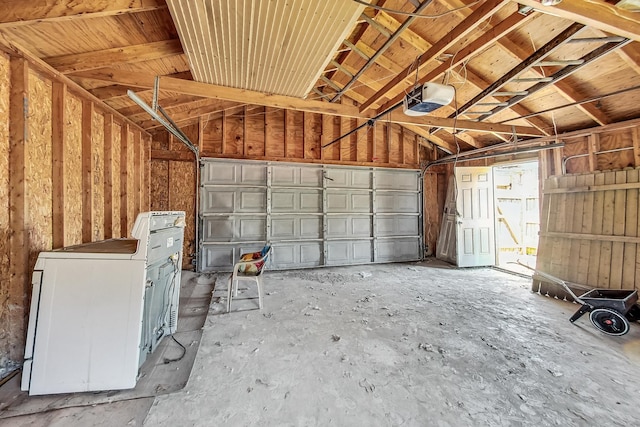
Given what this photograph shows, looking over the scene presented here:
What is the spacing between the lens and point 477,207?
19.7 feet

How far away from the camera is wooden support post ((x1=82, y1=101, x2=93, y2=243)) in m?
2.96

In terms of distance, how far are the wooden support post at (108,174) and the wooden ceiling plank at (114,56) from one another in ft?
3.45

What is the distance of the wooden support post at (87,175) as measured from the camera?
2965mm

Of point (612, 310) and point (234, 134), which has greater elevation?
point (234, 134)

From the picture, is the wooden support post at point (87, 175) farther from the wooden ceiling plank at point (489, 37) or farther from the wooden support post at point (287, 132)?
the wooden ceiling plank at point (489, 37)

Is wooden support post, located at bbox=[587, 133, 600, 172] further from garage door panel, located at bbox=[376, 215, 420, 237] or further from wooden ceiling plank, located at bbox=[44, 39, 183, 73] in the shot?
wooden ceiling plank, located at bbox=[44, 39, 183, 73]

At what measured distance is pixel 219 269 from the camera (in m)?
5.37

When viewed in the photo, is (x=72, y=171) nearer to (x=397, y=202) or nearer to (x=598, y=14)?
(x=598, y=14)

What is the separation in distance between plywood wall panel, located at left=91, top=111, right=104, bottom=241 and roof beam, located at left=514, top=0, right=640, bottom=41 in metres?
4.48

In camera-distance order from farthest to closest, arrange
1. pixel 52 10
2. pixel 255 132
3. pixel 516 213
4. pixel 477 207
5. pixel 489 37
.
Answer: pixel 516 213 < pixel 477 207 < pixel 255 132 < pixel 489 37 < pixel 52 10

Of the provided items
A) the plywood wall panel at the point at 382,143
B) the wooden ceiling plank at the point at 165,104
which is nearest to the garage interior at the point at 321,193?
the wooden ceiling plank at the point at 165,104

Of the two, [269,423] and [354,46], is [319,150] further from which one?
[269,423]

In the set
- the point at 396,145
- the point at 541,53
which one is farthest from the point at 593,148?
the point at 396,145

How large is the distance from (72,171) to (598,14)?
4.87m
